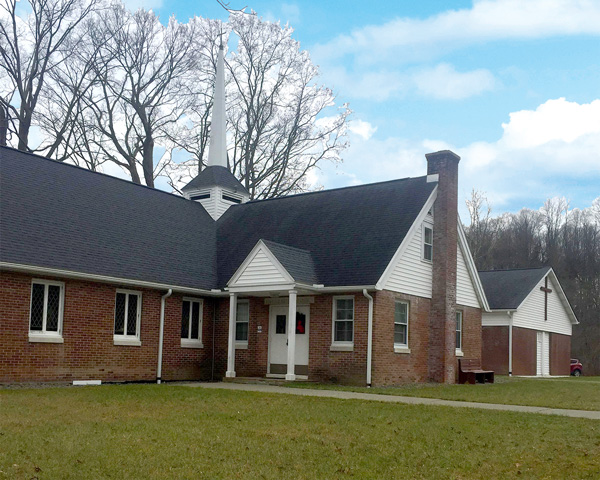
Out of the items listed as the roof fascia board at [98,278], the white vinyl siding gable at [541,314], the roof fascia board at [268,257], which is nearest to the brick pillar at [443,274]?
the roof fascia board at [268,257]

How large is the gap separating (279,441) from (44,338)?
10.4 m

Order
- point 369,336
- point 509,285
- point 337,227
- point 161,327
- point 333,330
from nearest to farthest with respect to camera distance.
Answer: point 369,336 < point 333,330 < point 161,327 < point 337,227 < point 509,285

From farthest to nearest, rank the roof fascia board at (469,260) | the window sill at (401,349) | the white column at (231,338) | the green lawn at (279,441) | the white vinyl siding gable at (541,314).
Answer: the white vinyl siding gable at (541,314), the roof fascia board at (469,260), the white column at (231,338), the window sill at (401,349), the green lawn at (279,441)

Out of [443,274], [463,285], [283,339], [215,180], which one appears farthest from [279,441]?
[215,180]

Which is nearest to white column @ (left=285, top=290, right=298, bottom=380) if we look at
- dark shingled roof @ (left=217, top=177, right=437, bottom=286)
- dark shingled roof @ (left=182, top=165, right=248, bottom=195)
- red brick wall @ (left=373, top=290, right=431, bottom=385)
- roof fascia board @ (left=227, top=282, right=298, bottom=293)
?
roof fascia board @ (left=227, top=282, right=298, bottom=293)

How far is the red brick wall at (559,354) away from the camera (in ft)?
124

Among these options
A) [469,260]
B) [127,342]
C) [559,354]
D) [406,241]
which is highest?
[406,241]

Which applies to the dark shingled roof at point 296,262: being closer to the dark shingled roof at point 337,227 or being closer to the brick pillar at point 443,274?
the dark shingled roof at point 337,227

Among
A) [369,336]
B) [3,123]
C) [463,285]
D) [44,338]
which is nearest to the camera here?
[44,338]

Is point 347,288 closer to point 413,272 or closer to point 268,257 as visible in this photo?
point 268,257

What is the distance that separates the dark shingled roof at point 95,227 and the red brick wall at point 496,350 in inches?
601

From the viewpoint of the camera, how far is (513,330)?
→ 1330 inches

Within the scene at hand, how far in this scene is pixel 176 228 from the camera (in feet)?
80.7

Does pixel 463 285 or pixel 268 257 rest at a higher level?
pixel 268 257
